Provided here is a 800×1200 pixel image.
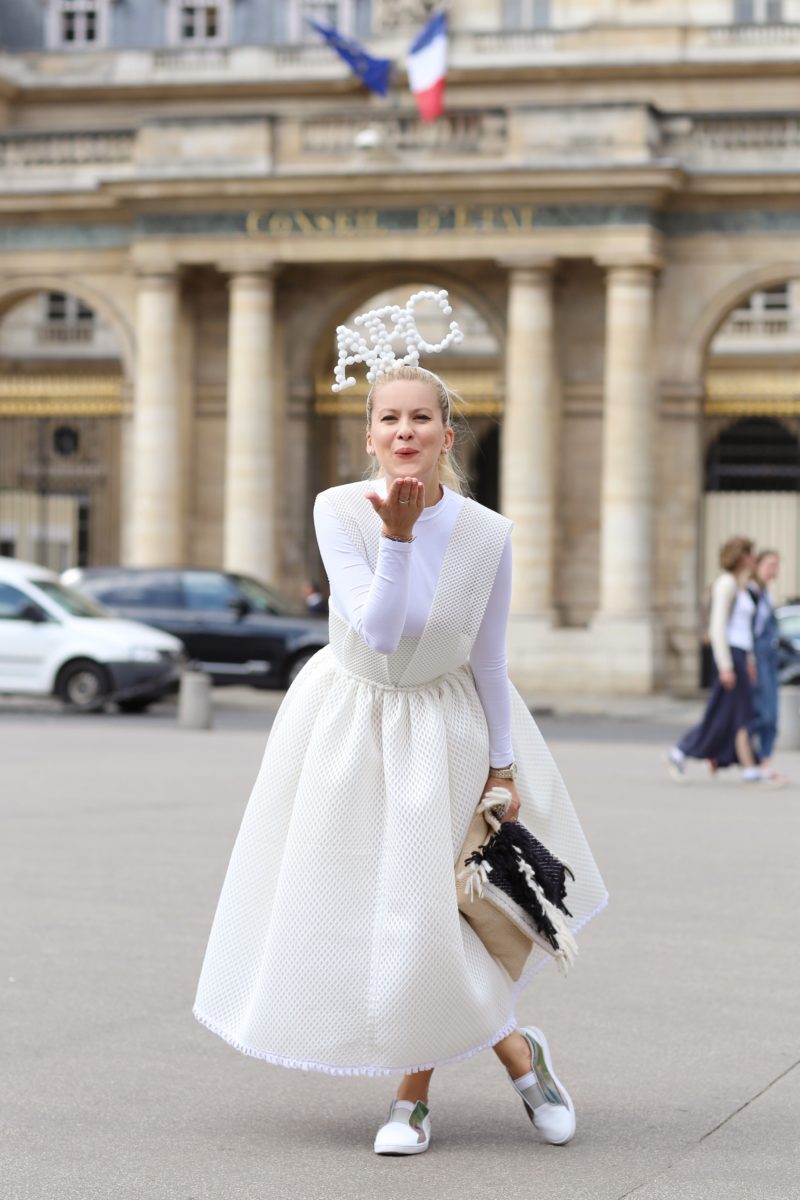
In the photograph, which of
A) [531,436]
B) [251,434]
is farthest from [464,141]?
[251,434]

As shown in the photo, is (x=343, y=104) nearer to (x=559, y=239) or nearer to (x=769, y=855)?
(x=559, y=239)

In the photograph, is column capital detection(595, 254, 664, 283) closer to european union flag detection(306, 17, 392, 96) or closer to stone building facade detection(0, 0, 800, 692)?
stone building facade detection(0, 0, 800, 692)

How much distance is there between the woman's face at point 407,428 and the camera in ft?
18.9

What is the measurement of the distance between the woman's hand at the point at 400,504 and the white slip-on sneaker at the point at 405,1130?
146 cm

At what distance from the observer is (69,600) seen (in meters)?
25.5

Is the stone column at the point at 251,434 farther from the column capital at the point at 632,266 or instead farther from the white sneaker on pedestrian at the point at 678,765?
the white sneaker on pedestrian at the point at 678,765

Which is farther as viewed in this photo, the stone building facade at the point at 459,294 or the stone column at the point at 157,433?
the stone column at the point at 157,433

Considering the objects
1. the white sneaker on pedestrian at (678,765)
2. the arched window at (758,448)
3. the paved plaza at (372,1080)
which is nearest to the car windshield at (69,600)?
the white sneaker on pedestrian at (678,765)

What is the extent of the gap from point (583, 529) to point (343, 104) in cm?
1129

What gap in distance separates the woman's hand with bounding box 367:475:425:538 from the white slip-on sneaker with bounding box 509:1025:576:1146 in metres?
1.41

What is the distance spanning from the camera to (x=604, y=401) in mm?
31938

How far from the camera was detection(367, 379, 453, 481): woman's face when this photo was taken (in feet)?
18.9

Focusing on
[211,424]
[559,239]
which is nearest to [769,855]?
[559,239]

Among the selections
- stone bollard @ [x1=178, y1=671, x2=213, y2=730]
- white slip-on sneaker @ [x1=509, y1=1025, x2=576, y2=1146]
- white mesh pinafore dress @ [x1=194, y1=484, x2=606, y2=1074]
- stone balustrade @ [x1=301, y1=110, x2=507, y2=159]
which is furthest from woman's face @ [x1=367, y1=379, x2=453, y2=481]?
stone balustrade @ [x1=301, y1=110, x2=507, y2=159]
